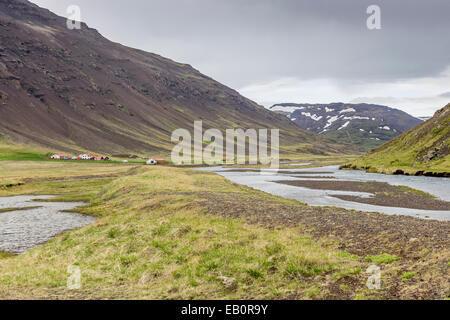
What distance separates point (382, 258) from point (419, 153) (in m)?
129

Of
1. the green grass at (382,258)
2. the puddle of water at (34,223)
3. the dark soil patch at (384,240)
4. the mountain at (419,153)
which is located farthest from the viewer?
the mountain at (419,153)

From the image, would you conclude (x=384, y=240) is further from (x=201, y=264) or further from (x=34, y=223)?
(x=34, y=223)

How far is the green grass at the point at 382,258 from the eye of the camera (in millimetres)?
16750

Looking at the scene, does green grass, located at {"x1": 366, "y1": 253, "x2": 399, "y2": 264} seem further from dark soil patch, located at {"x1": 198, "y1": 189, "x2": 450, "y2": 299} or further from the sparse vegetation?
the sparse vegetation

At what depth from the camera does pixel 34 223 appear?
3909 centimetres

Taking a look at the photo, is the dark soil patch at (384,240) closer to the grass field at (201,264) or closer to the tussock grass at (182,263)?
the grass field at (201,264)

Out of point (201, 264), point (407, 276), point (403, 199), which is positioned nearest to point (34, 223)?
point (201, 264)

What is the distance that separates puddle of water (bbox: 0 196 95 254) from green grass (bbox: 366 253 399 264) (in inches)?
1081

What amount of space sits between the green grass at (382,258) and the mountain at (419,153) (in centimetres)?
9885

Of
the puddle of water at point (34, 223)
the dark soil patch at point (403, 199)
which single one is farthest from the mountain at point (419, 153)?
the puddle of water at point (34, 223)

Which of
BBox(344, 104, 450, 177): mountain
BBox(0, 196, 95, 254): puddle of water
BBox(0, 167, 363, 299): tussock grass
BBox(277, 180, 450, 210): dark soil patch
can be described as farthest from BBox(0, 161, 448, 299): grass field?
BBox(344, 104, 450, 177): mountain

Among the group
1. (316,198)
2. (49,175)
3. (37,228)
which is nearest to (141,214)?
(37,228)

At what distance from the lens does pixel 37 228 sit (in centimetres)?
3647
